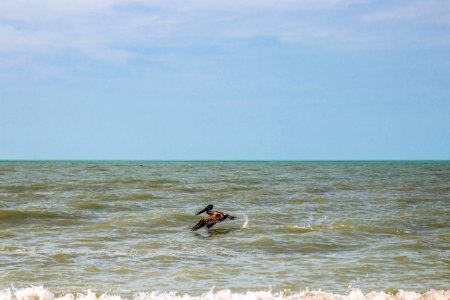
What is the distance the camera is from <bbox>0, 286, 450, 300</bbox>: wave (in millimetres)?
8500

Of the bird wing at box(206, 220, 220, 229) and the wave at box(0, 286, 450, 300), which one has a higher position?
the bird wing at box(206, 220, 220, 229)

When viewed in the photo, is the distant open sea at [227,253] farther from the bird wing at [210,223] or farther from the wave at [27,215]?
the bird wing at [210,223]

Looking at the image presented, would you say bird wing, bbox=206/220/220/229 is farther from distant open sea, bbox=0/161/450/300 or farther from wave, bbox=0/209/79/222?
wave, bbox=0/209/79/222

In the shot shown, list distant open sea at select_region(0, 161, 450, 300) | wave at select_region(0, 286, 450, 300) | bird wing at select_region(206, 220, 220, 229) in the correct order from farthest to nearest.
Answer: bird wing at select_region(206, 220, 220, 229), distant open sea at select_region(0, 161, 450, 300), wave at select_region(0, 286, 450, 300)

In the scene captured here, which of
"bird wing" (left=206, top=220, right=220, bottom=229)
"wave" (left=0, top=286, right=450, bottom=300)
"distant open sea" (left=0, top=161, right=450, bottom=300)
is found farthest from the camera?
"bird wing" (left=206, top=220, right=220, bottom=229)

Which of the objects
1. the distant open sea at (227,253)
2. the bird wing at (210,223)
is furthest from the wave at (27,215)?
the bird wing at (210,223)

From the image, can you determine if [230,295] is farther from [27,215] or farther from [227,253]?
[27,215]

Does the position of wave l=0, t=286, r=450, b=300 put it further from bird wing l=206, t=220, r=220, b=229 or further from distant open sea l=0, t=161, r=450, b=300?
bird wing l=206, t=220, r=220, b=229

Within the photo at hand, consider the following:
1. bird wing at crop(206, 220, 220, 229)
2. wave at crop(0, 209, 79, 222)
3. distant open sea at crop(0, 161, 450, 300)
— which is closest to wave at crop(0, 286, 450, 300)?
distant open sea at crop(0, 161, 450, 300)

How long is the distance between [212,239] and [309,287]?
5.13m

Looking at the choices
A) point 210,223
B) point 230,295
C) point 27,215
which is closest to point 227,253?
point 210,223

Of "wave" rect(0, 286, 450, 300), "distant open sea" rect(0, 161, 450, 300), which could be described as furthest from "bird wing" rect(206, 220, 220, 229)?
"wave" rect(0, 286, 450, 300)

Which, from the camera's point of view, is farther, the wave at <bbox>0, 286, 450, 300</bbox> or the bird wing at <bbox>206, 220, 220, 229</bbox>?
the bird wing at <bbox>206, 220, 220, 229</bbox>

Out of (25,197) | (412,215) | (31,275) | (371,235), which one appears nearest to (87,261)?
(31,275)
